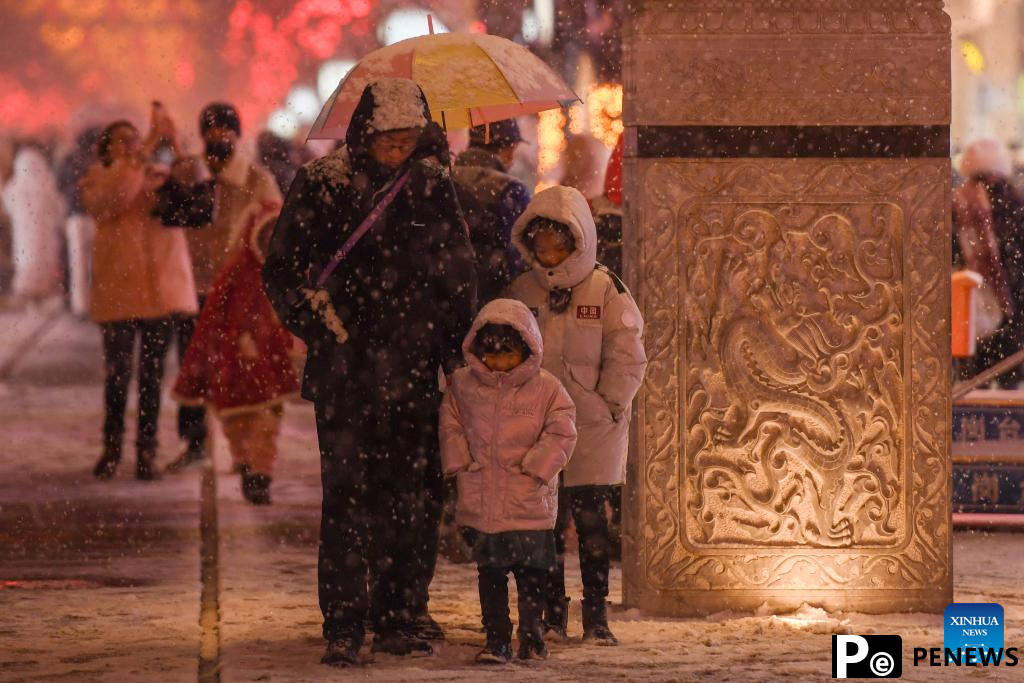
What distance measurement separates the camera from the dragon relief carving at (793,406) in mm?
8133

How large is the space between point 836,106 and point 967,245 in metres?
7.20

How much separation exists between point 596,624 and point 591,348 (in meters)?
0.96

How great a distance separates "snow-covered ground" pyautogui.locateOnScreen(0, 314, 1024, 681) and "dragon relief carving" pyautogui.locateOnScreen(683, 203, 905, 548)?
1.22 ft

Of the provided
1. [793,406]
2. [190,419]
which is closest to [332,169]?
[793,406]

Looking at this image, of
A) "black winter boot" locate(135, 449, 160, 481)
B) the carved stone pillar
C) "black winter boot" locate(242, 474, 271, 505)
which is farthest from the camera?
"black winter boot" locate(135, 449, 160, 481)

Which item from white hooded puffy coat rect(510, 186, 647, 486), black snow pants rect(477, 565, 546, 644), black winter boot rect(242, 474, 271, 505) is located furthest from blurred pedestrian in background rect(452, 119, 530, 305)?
black winter boot rect(242, 474, 271, 505)

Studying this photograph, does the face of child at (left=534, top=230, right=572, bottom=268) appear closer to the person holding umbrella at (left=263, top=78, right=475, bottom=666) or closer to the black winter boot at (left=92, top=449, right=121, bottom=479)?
the person holding umbrella at (left=263, top=78, right=475, bottom=666)

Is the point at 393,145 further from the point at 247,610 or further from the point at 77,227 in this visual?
the point at 77,227

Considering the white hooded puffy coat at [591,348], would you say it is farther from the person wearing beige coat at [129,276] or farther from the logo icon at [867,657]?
the person wearing beige coat at [129,276]

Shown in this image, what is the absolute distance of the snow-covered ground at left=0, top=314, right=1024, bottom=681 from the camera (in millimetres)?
6969

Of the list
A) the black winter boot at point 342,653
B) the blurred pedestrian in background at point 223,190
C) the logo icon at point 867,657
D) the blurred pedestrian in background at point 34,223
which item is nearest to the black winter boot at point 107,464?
the blurred pedestrian in background at point 223,190

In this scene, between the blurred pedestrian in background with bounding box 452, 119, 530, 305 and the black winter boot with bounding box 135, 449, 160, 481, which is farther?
the black winter boot with bounding box 135, 449, 160, 481

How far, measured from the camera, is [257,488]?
11180 mm

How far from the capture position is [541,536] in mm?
7070
